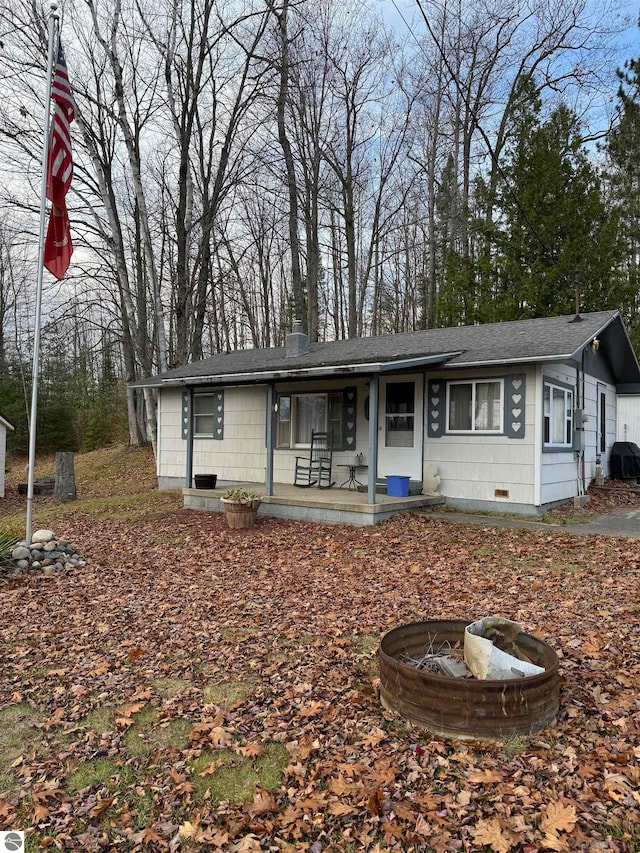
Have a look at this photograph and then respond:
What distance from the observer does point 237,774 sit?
8.97ft

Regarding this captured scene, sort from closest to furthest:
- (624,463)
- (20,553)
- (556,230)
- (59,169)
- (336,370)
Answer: (20,553) → (59,169) → (336,370) → (624,463) → (556,230)

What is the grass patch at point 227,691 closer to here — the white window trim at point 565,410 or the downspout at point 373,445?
the downspout at point 373,445

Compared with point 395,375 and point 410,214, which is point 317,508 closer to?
point 395,375

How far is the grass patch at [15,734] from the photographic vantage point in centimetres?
286

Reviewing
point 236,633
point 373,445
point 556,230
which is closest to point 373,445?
point 373,445

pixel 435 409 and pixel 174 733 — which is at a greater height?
pixel 435 409

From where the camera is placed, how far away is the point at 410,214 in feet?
73.2

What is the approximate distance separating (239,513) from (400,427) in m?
3.53

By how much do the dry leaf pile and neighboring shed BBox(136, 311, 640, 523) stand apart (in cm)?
291

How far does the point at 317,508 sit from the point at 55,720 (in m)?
6.29

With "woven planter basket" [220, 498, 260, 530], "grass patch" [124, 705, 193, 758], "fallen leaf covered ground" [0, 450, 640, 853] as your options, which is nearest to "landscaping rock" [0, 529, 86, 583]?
"fallen leaf covered ground" [0, 450, 640, 853]

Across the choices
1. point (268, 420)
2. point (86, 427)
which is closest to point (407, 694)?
point (268, 420)

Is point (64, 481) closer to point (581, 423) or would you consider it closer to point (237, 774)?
point (581, 423)

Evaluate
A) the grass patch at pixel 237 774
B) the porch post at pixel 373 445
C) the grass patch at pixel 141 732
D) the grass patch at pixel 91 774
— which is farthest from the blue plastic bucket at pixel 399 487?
the grass patch at pixel 91 774
